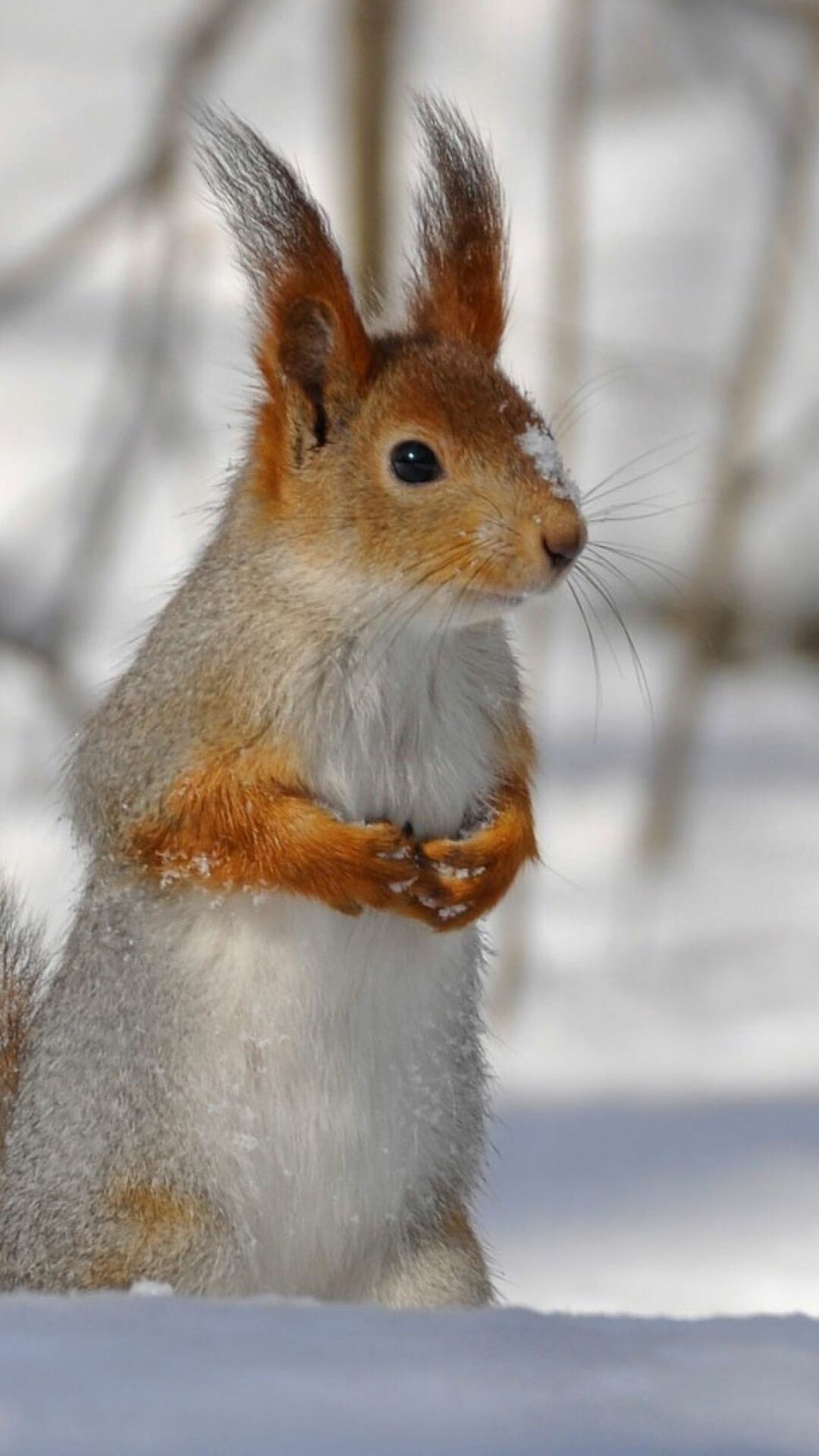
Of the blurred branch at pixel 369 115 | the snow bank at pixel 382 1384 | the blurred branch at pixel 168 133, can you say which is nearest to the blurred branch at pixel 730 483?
the blurred branch at pixel 369 115

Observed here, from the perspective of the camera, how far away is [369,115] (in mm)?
5574

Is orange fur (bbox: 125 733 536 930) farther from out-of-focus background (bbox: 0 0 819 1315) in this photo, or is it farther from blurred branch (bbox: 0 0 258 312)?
blurred branch (bbox: 0 0 258 312)

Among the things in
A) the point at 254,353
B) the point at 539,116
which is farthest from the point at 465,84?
the point at 254,353

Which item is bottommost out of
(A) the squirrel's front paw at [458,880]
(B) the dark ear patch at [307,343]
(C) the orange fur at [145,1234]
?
(C) the orange fur at [145,1234]

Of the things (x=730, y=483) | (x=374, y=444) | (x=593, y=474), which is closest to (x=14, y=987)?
(x=374, y=444)

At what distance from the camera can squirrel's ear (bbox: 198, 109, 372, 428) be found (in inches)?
93.2

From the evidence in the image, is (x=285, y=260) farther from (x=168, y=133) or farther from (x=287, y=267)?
(x=168, y=133)

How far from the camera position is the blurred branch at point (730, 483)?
590cm

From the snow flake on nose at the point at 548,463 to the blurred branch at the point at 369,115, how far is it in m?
3.20

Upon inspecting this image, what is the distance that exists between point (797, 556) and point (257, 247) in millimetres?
4919

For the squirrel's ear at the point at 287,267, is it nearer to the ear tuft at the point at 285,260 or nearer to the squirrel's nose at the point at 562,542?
the ear tuft at the point at 285,260

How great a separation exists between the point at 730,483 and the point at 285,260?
12.9 ft

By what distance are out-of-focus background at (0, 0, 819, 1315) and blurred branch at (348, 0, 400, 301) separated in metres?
0.01

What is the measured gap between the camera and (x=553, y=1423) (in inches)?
55.8
